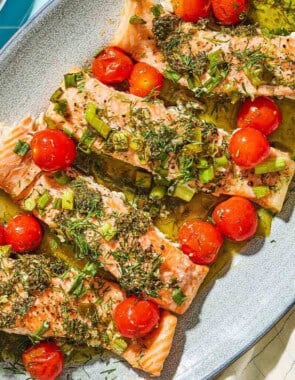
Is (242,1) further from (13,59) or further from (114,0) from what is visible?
(13,59)

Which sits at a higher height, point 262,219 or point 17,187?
point 17,187

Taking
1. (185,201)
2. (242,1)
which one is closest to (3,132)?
(185,201)

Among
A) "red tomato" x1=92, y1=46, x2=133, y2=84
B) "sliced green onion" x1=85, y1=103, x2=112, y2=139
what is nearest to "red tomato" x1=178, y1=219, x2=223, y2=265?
"sliced green onion" x1=85, y1=103, x2=112, y2=139

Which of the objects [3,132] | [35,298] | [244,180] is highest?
[3,132]

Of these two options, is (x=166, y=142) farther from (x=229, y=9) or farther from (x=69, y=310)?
(x=69, y=310)

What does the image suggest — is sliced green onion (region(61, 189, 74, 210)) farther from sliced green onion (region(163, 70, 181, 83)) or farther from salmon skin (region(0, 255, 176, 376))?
sliced green onion (region(163, 70, 181, 83))
